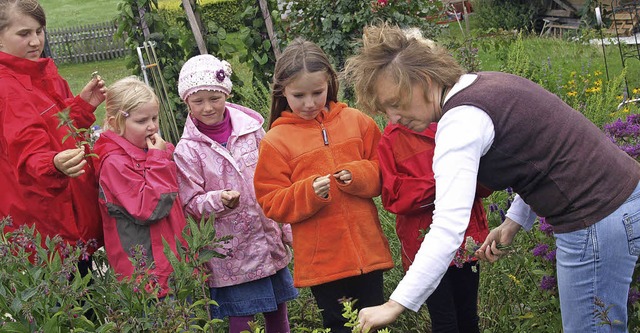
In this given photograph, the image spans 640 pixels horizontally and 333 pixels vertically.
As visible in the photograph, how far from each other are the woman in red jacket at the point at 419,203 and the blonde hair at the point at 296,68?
0.36 meters

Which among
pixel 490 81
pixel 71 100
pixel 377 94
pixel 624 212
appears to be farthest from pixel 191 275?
pixel 71 100

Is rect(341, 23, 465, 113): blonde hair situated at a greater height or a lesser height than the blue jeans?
greater

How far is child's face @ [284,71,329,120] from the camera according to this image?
11.0 ft

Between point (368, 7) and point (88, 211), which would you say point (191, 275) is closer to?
point (88, 211)

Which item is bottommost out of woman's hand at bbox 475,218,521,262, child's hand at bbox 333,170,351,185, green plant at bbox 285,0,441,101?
green plant at bbox 285,0,441,101

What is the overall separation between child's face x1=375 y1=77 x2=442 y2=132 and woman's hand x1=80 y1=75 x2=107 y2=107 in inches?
63.5

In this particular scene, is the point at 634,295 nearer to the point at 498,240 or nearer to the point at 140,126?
the point at 498,240

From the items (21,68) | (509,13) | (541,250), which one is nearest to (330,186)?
(541,250)

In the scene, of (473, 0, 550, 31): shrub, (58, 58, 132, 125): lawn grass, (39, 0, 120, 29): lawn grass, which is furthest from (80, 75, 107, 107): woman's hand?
(39, 0, 120, 29): lawn grass

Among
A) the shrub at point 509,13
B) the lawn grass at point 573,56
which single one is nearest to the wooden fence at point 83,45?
the shrub at point 509,13

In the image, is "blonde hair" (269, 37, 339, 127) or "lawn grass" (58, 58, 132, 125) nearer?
"blonde hair" (269, 37, 339, 127)

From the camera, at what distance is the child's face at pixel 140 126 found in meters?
3.49

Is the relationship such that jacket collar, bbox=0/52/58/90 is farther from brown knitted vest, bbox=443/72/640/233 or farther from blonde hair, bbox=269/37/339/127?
brown knitted vest, bbox=443/72/640/233

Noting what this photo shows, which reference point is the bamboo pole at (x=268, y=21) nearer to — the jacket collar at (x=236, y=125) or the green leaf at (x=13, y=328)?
the jacket collar at (x=236, y=125)
